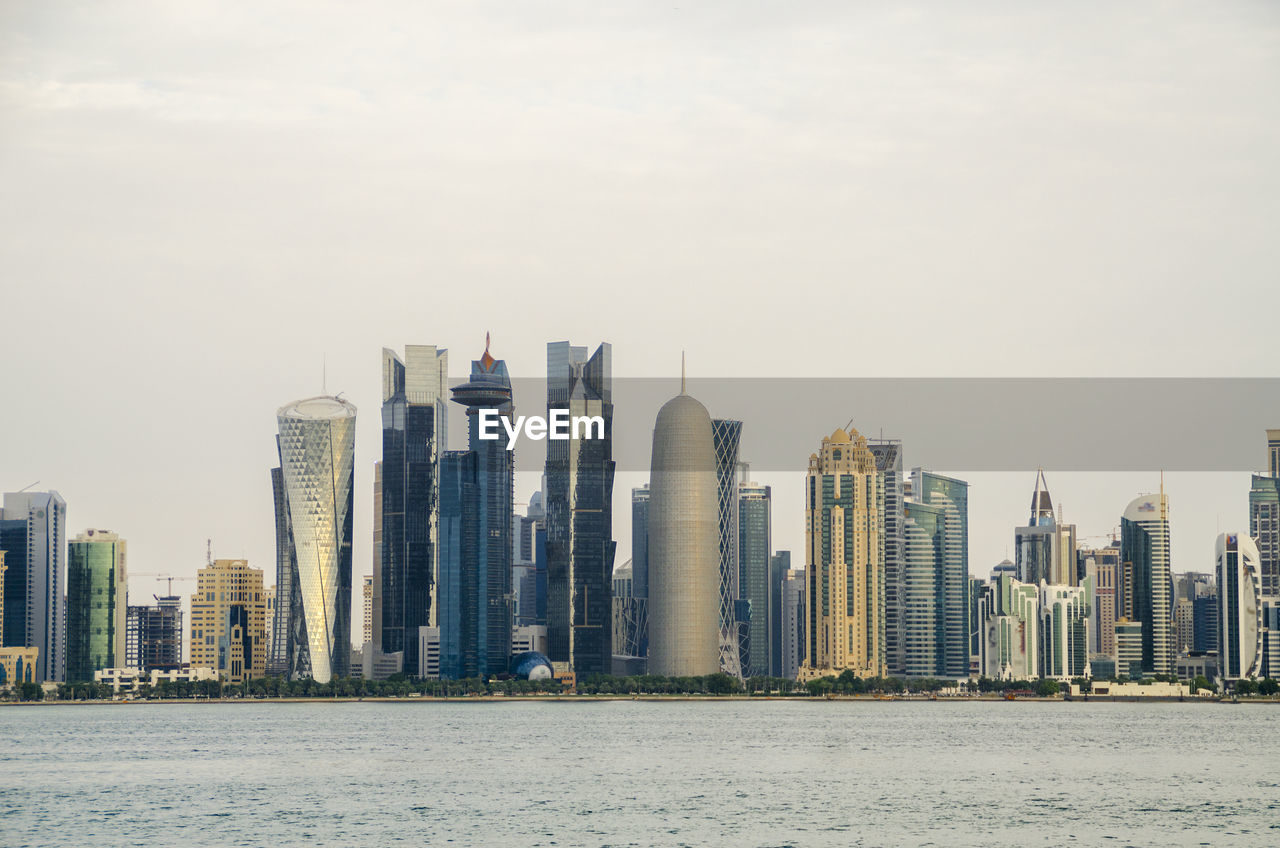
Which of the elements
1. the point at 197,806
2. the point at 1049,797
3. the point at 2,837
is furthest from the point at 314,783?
the point at 1049,797

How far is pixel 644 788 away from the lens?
10200 centimetres

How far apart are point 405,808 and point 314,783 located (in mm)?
16952

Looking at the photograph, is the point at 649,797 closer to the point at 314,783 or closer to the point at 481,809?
the point at 481,809

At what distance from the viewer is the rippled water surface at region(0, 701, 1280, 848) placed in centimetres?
8269

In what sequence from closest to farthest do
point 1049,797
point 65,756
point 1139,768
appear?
point 1049,797 → point 1139,768 → point 65,756

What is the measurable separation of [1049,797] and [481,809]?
1258 inches

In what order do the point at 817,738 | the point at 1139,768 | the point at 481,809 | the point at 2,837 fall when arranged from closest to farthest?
the point at 2,837 → the point at 481,809 → the point at 1139,768 → the point at 817,738

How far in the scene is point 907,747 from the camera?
140000 millimetres

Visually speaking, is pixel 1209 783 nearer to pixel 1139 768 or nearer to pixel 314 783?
pixel 1139 768

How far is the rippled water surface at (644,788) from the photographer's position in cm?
8269

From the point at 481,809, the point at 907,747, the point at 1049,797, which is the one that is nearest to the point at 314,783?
the point at 481,809

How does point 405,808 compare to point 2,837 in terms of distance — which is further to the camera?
point 405,808

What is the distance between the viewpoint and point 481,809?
9125 cm

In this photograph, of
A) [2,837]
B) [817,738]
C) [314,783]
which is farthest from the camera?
[817,738]
